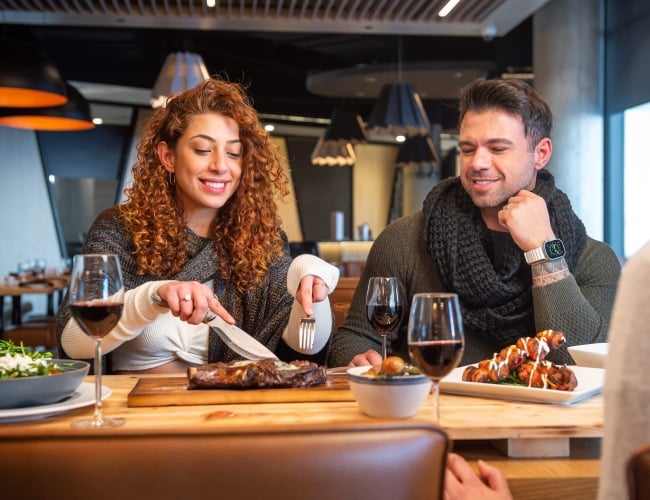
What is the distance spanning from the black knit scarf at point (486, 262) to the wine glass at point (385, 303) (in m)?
0.62

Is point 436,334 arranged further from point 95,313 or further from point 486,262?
point 486,262

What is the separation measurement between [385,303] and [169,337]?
2.17 ft

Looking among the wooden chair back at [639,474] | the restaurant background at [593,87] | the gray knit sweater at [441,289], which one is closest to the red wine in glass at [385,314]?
the gray knit sweater at [441,289]

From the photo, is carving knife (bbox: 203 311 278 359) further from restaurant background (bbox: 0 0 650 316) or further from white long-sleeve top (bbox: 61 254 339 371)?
restaurant background (bbox: 0 0 650 316)

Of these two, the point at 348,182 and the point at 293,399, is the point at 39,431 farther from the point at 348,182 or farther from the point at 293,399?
the point at 348,182

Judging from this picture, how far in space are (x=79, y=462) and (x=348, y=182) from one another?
12171 millimetres

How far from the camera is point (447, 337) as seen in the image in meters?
1.22

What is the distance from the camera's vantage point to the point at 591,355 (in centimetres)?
178

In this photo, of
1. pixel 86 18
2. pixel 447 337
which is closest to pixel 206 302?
pixel 447 337

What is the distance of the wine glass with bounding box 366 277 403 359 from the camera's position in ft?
5.64

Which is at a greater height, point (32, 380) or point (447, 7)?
point (447, 7)

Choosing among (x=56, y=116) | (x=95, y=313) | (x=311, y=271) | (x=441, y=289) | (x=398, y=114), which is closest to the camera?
(x=95, y=313)

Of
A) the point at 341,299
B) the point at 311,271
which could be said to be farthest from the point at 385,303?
the point at 341,299

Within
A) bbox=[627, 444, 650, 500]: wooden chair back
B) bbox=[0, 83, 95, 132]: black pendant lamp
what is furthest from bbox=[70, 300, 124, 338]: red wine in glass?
bbox=[0, 83, 95, 132]: black pendant lamp
